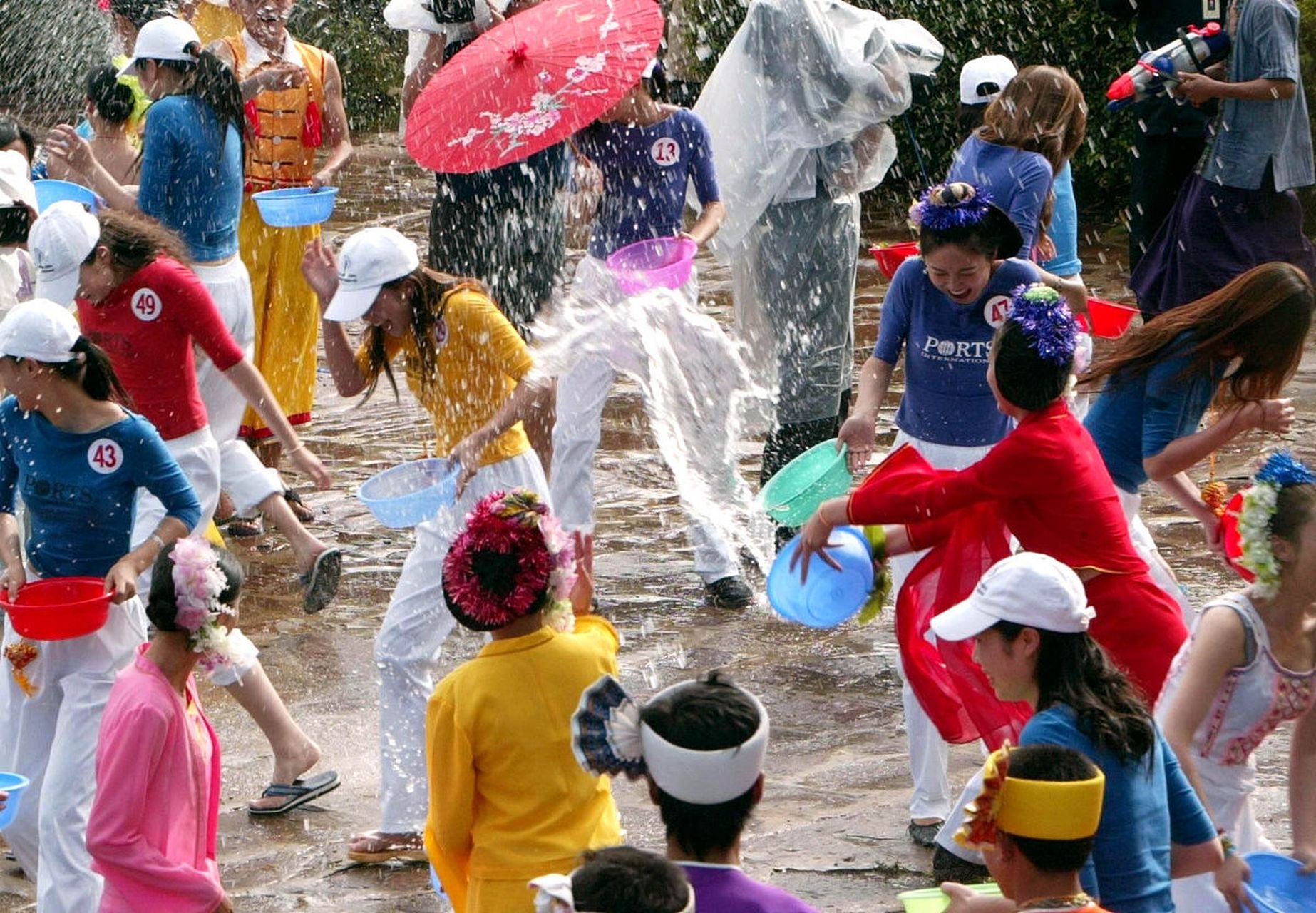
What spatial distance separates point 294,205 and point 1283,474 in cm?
506

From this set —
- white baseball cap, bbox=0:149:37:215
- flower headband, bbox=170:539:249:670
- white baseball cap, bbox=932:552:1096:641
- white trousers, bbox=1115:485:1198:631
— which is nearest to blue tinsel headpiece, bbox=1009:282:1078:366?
white trousers, bbox=1115:485:1198:631

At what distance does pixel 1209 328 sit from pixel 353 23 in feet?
53.3

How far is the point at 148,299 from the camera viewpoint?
593cm

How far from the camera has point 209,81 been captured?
7.39m

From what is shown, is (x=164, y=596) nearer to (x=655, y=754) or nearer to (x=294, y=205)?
(x=655, y=754)

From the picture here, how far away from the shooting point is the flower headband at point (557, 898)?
2656mm

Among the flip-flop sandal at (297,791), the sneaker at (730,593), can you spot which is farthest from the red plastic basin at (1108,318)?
the flip-flop sandal at (297,791)

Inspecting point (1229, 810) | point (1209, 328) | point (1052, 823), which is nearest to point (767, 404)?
point (1209, 328)

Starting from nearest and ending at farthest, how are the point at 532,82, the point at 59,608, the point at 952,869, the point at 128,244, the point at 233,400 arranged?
the point at 59,608 → the point at 952,869 → the point at 128,244 → the point at 532,82 → the point at 233,400

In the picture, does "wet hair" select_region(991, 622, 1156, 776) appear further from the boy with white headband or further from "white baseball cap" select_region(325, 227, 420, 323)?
"white baseball cap" select_region(325, 227, 420, 323)

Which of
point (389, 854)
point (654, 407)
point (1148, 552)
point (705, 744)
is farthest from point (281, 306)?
point (705, 744)

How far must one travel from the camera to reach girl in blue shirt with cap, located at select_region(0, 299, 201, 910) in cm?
489

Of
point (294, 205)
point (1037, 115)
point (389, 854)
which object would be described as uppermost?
point (1037, 115)

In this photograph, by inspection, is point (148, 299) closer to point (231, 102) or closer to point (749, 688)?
point (231, 102)
